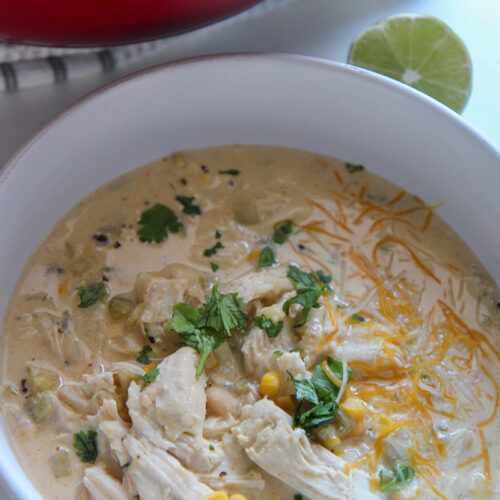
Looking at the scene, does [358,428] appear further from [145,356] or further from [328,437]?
[145,356]

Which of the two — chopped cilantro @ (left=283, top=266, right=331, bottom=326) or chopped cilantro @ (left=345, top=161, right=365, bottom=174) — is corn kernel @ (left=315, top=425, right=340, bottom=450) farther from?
chopped cilantro @ (left=345, top=161, right=365, bottom=174)

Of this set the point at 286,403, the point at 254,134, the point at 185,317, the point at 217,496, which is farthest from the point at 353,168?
the point at 217,496

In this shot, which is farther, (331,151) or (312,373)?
(331,151)

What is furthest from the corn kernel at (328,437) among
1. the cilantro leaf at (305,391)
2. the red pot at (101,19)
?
the red pot at (101,19)

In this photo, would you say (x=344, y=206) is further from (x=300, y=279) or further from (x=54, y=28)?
(x=54, y=28)

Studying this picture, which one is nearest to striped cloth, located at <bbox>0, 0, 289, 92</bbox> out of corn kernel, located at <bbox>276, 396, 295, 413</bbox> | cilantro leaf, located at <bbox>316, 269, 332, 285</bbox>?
cilantro leaf, located at <bbox>316, 269, 332, 285</bbox>

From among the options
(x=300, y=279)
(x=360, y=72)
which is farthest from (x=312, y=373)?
(x=360, y=72)
